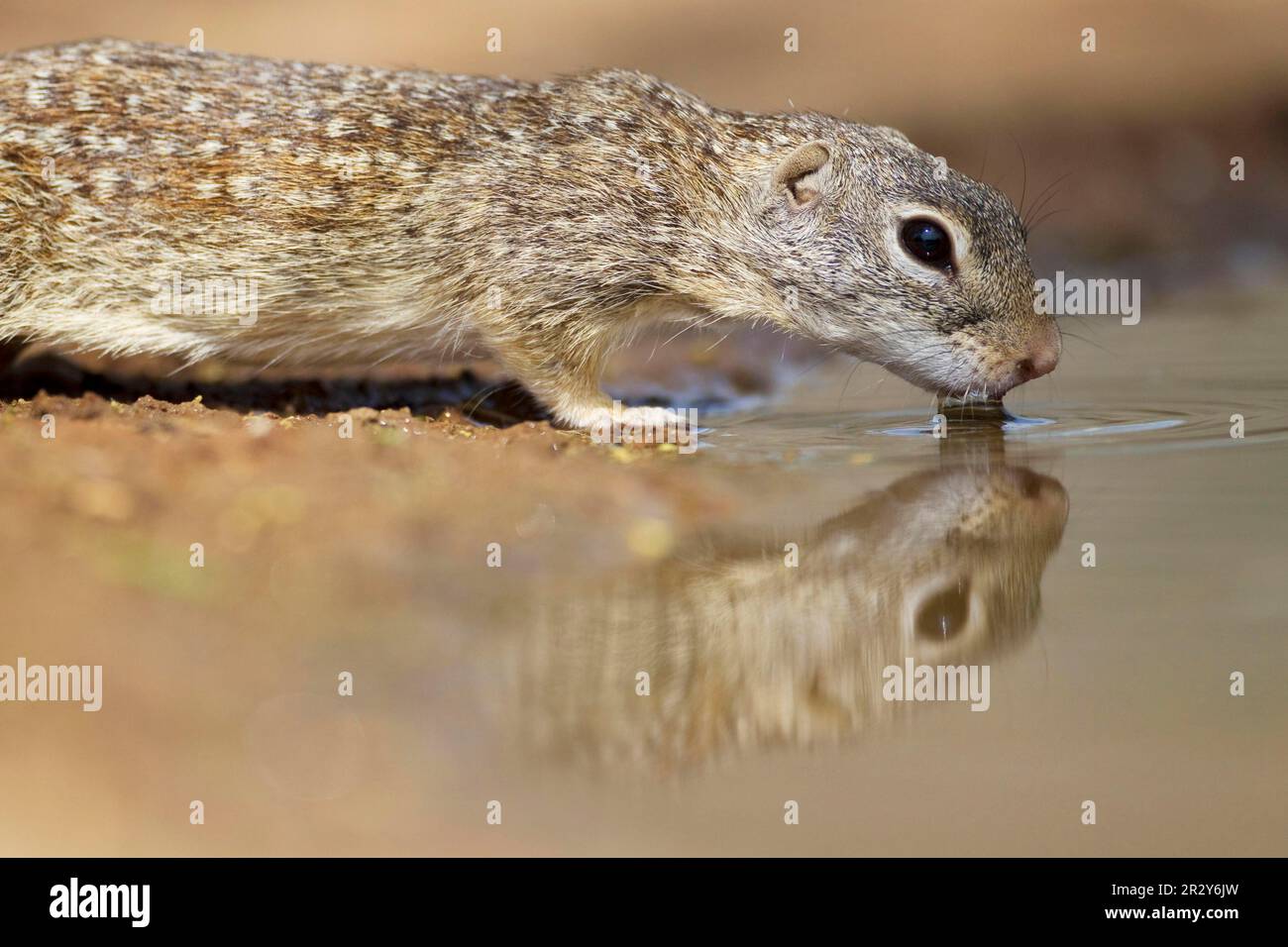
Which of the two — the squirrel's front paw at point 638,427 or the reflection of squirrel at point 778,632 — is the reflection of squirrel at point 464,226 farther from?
the reflection of squirrel at point 778,632

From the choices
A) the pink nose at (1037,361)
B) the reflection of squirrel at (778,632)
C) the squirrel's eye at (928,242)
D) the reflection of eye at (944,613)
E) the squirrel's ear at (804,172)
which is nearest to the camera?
the reflection of squirrel at (778,632)

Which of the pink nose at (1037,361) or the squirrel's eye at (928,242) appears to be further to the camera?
the squirrel's eye at (928,242)

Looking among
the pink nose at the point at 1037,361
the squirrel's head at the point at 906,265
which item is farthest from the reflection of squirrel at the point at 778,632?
the squirrel's head at the point at 906,265

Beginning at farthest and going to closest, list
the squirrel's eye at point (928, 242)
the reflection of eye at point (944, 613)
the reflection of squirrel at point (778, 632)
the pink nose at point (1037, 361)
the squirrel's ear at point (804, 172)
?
the squirrel's ear at point (804, 172) < the squirrel's eye at point (928, 242) < the pink nose at point (1037, 361) < the reflection of eye at point (944, 613) < the reflection of squirrel at point (778, 632)

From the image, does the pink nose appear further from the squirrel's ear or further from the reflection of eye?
the reflection of eye

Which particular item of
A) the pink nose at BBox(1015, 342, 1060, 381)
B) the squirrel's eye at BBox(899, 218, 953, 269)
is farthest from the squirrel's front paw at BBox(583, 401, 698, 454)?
the pink nose at BBox(1015, 342, 1060, 381)

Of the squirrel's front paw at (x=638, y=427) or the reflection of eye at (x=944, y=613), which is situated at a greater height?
the squirrel's front paw at (x=638, y=427)

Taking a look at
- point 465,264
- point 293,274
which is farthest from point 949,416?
point 293,274

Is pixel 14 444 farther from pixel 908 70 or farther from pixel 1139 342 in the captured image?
pixel 908 70

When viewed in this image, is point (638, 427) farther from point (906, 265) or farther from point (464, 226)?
point (906, 265)
